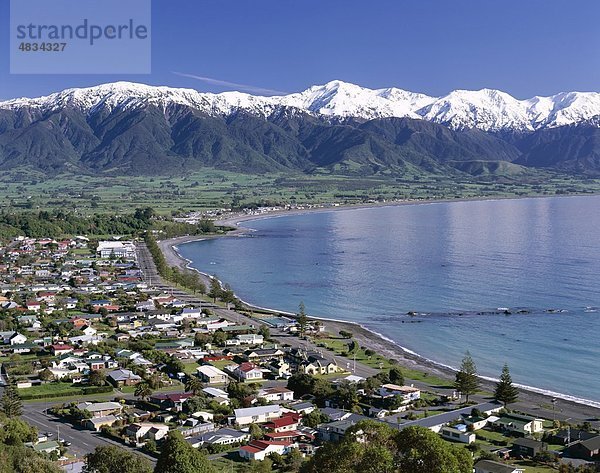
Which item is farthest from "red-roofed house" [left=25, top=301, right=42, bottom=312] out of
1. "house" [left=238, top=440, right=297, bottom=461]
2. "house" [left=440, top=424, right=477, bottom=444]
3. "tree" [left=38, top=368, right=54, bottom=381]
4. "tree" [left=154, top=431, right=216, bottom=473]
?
"tree" [left=154, top=431, right=216, bottom=473]

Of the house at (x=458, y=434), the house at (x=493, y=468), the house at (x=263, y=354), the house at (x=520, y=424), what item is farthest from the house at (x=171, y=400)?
the house at (x=493, y=468)

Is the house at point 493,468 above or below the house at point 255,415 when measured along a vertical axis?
above

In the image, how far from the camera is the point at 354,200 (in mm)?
122125

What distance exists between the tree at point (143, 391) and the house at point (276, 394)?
3.52 m

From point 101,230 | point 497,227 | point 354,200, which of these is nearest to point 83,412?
point 101,230

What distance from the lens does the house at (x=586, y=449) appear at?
18.6 m

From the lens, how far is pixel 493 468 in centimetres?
1672

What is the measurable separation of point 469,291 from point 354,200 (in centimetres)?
7888

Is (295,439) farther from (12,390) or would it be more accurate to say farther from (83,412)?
(12,390)

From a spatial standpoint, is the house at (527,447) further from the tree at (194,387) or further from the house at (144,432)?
the tree at (194,387)

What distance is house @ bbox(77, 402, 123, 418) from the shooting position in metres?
21.8

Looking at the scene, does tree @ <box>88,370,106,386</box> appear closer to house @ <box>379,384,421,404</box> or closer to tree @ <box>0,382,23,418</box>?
tree @ <box>0,382,23,418</box>

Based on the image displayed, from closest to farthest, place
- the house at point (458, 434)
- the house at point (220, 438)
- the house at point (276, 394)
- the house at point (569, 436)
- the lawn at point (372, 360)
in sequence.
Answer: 1. the house at point (220, 438)
2. the house at point (569, 436)
3. the house at point (458, 434)
4. the house at point (276, 394)
5. the lawn at point (372, 360)

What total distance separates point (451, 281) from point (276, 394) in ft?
85.5
